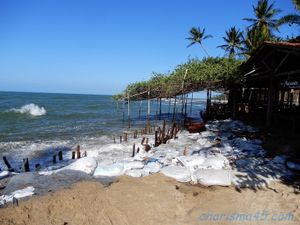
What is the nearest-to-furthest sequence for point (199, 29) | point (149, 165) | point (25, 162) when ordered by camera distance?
1. point (149, 165)
2. point (25, 162)
3. point (199, 29)

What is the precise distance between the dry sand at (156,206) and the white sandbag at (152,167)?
2.56 feet

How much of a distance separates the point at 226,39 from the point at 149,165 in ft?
97.9

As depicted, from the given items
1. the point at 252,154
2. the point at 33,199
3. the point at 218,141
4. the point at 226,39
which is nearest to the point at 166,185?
the point at 33,199

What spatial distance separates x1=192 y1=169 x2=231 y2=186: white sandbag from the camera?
644 cm

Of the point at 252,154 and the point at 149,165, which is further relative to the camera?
the point at 252,154

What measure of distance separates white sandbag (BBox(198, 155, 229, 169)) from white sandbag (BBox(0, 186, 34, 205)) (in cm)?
411

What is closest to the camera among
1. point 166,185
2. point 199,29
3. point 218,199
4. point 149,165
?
point 218,199

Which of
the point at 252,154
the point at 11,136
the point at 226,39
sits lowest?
the point at 11,136

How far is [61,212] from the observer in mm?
5379

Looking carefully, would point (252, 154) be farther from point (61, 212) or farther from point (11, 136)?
point (11, 136)

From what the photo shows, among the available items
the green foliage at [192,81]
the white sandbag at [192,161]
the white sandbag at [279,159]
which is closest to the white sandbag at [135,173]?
the white sandbag at [192,161]

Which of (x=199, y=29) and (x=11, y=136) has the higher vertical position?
(x=199, y=29)

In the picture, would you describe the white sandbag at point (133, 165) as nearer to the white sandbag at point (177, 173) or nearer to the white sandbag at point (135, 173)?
the white sandbag at point (135, 173)

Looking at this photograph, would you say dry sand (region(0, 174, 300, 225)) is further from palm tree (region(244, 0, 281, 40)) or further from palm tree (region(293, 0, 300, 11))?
palm tree (region(244, 0, 281, 40))
